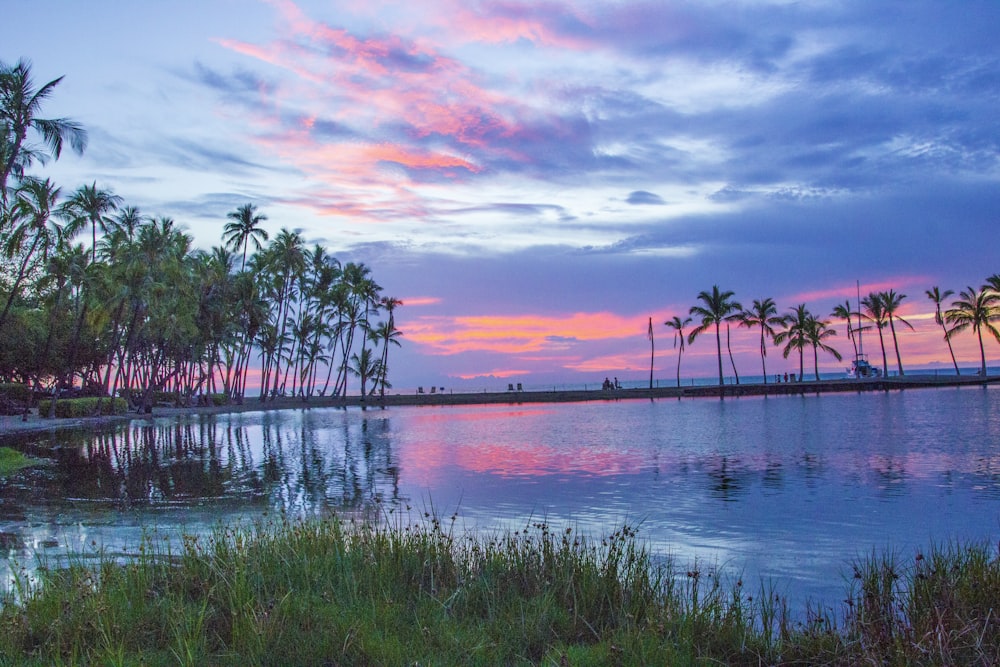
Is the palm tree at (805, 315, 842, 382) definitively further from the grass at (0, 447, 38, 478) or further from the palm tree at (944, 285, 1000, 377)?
the grass at (0, 447, 38, 478)

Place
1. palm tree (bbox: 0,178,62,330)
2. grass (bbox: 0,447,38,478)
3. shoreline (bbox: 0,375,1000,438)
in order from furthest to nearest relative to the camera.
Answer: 1. shoreline (bbox: 0,375,1000,438)
2. palm tree (bbox: 0,178,62,330)
3. grass (bbox: 0,447,38,478)

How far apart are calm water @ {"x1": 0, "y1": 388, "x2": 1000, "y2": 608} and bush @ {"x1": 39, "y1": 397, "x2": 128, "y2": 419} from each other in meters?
17.6

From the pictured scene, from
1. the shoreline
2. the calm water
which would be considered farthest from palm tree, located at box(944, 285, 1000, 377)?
the calm water

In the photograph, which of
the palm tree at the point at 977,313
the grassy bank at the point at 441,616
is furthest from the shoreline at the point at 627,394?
the grassy bank at the point at 441,616

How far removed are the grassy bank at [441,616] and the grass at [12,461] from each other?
16761 millimetres

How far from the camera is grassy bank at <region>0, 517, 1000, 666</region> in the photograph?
5332 mm

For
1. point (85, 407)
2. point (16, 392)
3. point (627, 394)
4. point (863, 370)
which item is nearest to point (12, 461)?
point (85, 407)

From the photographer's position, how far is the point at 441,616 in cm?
635

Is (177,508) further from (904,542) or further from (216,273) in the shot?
(216,273)

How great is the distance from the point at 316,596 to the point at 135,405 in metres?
70.7

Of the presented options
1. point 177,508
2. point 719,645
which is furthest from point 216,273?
point 719,645

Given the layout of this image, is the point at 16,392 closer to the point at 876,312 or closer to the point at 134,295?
the point at 134,295

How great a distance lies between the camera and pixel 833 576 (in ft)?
31.7

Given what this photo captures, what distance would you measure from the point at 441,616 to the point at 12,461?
73.5 feet
